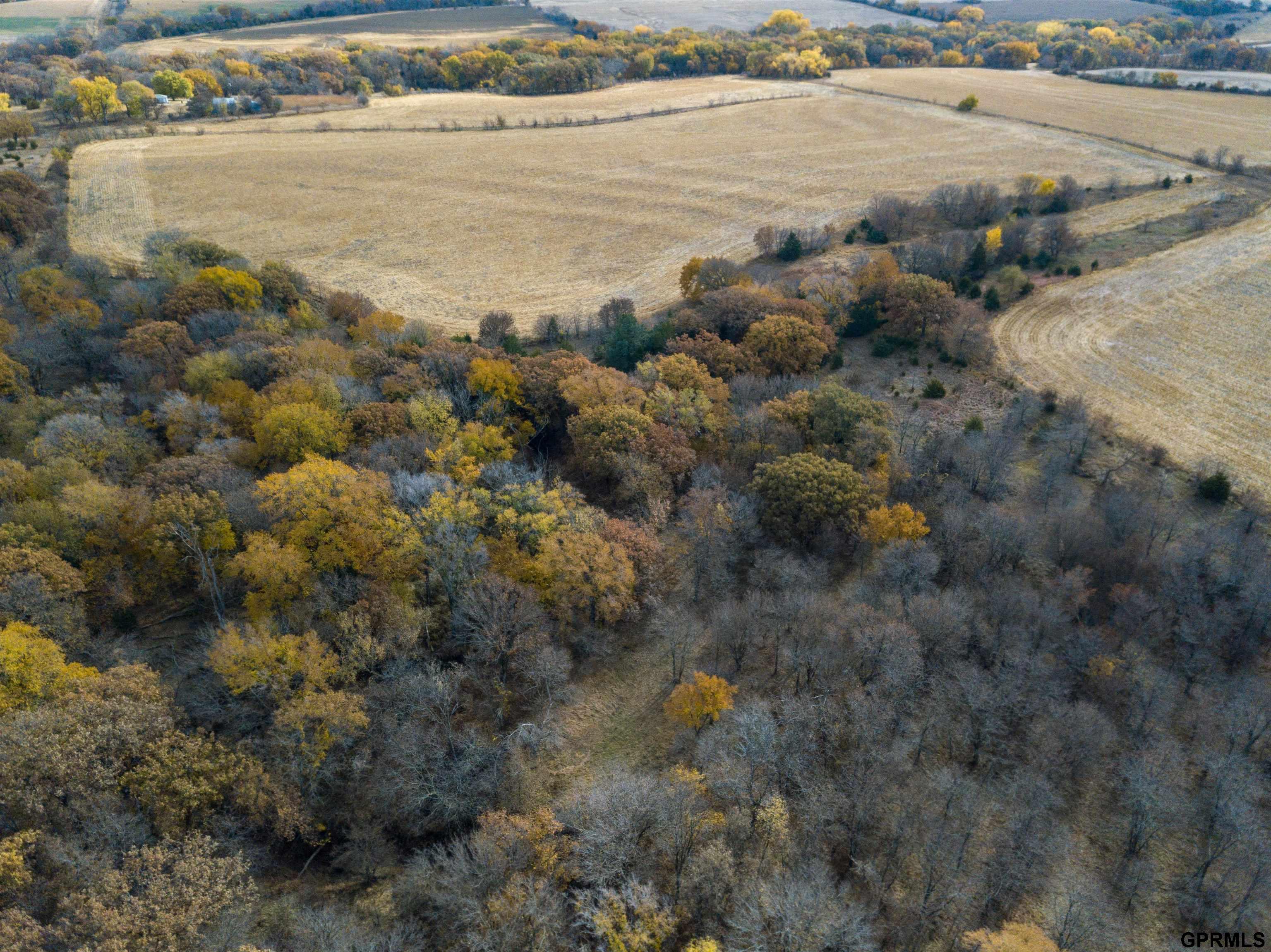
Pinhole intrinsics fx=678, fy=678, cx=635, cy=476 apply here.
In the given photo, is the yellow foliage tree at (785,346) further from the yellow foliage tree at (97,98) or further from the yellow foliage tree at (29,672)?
the yellow foliage tree at (97,98)

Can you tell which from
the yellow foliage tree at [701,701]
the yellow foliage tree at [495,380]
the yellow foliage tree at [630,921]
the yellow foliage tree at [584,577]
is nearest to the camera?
the yellow foliage tree at [630,921]

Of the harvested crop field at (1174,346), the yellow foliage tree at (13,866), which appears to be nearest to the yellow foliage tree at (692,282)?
the harvested crop field at (1174,346)

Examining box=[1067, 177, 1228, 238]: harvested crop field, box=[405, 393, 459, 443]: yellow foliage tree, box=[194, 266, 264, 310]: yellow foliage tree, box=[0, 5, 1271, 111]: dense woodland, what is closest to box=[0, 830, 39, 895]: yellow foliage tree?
box=[405, 393, 459, 443]: yellow foliage tree

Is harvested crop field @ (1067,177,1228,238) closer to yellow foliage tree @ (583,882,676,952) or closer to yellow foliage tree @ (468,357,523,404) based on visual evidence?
yellow foliage tree @ (468,357,523,404)

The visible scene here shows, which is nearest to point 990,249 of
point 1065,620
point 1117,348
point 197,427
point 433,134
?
point 1117,348

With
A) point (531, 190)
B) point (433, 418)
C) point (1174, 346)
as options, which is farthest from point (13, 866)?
point (531, 190)

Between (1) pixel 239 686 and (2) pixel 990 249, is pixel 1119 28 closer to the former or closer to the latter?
(2) pixel 990 249
